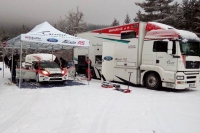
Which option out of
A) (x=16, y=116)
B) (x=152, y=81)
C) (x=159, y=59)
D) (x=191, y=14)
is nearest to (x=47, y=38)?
(x=16, y=116)

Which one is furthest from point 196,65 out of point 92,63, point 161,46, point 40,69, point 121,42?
point 40,69

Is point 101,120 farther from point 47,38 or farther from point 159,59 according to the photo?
point 47,38

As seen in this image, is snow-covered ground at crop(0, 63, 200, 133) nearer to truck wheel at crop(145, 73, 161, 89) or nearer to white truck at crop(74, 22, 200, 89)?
white truck at crop(74, 22, 200, 89)

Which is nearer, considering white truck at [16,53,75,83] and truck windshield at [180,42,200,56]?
truck windshield at [180,42,200,56]

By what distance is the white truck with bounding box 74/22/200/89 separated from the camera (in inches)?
402

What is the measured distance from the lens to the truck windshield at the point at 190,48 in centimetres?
1027

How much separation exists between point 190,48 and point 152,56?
195 cm

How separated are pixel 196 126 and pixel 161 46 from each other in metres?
6.12

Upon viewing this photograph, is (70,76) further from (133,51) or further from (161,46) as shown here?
(161,46)

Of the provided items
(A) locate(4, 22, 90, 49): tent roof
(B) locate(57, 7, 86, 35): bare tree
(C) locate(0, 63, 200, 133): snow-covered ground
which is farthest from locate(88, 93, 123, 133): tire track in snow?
(B) locate(57, 7, 86, 35): bare tree

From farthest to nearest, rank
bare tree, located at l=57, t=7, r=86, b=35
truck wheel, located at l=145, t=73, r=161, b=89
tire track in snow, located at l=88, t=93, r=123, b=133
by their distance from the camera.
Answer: bare tree, located at l=57, t=7, r=86, b=35 < truck wheel, located at l=145, t=73, r=161, b=89 < tire track in snow, located at l=88, t=93, r=123, b=133

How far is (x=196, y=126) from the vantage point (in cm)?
525

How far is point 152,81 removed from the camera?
1131cm

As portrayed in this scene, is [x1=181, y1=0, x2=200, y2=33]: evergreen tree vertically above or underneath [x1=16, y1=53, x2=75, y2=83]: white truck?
above
